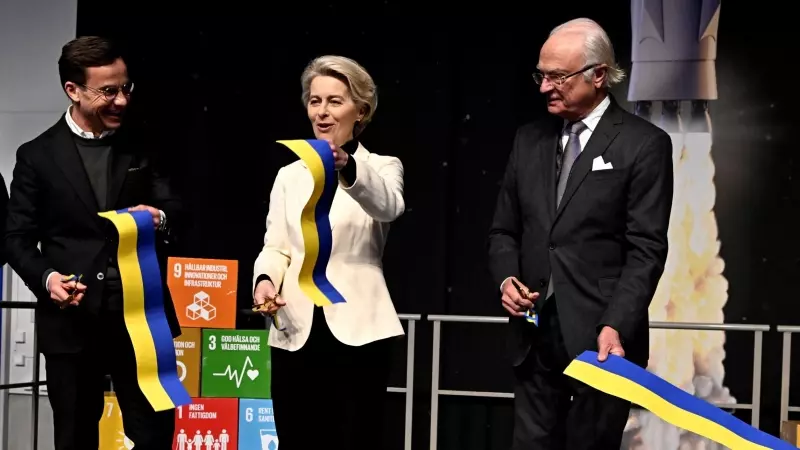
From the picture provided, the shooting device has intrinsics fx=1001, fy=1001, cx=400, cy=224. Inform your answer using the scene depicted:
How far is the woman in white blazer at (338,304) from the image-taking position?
8.34 ft

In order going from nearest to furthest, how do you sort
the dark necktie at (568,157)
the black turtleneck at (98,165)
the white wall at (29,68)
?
the dark necktie at (568,157), the black turtleneck at (98,165), the white wall at (29,68)

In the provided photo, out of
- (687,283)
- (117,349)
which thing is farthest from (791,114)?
(117,349)

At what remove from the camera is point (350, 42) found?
548cm

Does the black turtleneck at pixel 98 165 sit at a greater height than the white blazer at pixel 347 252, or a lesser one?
greater

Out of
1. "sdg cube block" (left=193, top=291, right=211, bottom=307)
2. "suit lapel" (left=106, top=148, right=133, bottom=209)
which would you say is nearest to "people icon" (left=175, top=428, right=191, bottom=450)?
"sdg cube block" (left=193, top=291, right=211, bottom=307)

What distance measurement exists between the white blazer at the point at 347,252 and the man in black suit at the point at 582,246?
332 mm

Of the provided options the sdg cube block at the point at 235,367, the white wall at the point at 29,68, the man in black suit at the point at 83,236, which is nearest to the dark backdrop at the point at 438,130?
the white wall at the point at 29,68

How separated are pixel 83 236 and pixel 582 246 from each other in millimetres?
1313

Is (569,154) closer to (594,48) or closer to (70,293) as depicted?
(594,48)

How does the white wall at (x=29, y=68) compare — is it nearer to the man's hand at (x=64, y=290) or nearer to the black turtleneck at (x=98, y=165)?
the black turtleneck at (x=98, y=165)

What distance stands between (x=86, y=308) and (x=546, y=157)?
127 centimetres

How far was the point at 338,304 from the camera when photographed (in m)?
2.57

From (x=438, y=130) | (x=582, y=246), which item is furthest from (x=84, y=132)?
(x=438, y=130)

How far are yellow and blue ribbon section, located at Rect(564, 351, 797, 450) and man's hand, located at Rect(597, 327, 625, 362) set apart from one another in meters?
0.03
